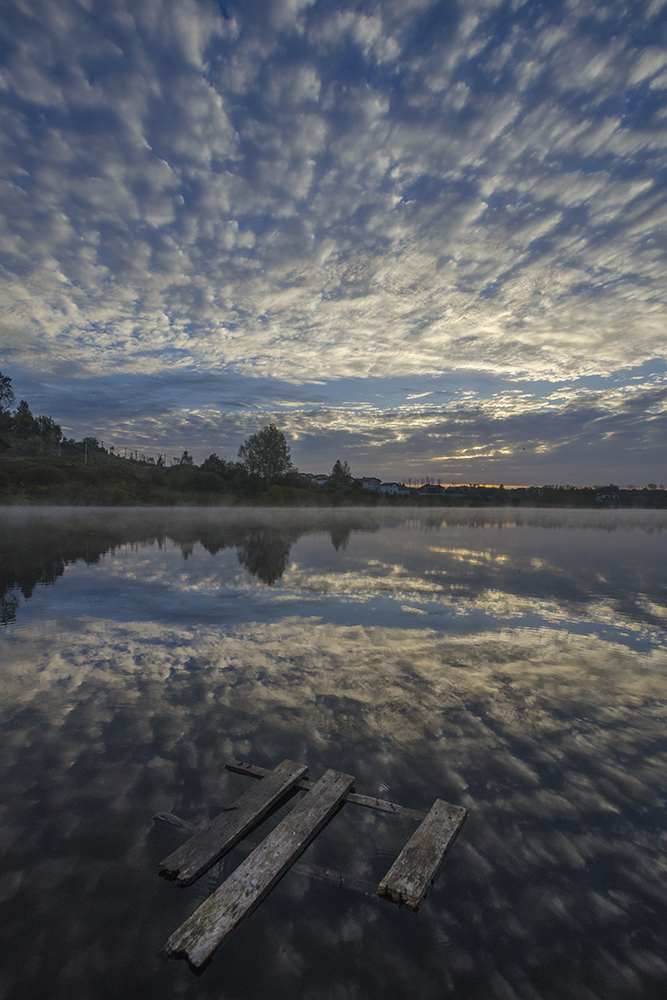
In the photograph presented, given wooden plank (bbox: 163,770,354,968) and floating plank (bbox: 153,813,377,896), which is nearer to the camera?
wooden plank (bbox: 163,770,354,968)

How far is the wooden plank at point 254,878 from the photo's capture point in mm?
2736

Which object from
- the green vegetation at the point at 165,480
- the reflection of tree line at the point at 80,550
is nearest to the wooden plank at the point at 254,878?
the reflection of tree line at the point at 80,550

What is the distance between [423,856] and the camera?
3482mm

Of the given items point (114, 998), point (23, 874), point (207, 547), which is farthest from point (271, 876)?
point (207, 547)

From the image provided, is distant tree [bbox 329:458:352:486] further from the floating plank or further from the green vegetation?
the floating plank

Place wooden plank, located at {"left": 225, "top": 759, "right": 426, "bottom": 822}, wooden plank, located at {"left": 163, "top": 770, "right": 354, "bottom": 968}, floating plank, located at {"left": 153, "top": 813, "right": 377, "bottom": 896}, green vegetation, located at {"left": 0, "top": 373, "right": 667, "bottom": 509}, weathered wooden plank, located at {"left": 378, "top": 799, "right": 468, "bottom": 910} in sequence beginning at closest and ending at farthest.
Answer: wooden plank, located at {"left": 163, "top": 770, "right": 354, "bottom": 968}, weathered wooden plank, located at {"left": 378, "top": 799, "right": 468, "bottom": 910}, floating plank, located at {"left": 153, "top": 813, "right": 377, "bottom": 896}, wooden plank, located at {"left": 225, "top": 759, "right": 426, "bottom": 822}, green vegetation, located at {"left": 0, "top": 373, "right": 667, "bottom": 509}

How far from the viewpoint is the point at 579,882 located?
3.47 meters

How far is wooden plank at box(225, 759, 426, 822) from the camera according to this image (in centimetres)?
404

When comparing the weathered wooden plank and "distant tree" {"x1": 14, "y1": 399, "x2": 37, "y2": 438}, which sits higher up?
"distant tree" {"x1": 14, "y1": 399, "x2": 37, "y2": 438}

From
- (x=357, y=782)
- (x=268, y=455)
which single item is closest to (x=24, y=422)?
(x=268, y=455)

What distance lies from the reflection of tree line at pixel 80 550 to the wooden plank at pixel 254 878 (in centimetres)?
897

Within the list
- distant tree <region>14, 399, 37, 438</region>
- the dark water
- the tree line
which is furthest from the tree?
the dark water

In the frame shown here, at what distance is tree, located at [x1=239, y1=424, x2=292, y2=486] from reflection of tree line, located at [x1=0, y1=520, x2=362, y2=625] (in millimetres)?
77856

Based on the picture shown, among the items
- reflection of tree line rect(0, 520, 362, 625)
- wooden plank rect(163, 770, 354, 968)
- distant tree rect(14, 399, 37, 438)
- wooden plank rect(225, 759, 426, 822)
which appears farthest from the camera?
distant tree rect(14, 399, 37, 438)
